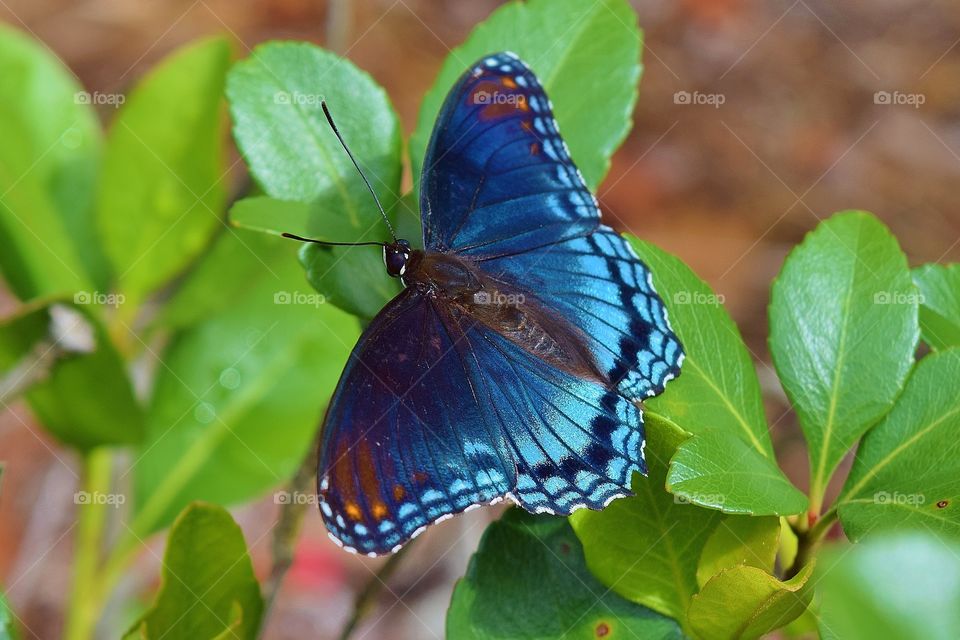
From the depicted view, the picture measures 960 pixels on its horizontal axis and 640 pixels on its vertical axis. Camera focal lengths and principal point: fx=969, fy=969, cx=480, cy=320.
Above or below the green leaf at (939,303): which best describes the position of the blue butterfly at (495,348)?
below

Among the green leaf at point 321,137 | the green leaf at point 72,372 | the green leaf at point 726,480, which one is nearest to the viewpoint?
the green leaf at point 726,480

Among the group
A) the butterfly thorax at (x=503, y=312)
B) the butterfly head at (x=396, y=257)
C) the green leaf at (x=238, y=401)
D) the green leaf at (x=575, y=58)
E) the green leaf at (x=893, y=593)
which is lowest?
the green leaf at (x=238, y=401)

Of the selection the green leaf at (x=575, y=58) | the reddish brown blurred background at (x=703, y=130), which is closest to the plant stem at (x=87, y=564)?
the green leaf at (x=575, y=58)

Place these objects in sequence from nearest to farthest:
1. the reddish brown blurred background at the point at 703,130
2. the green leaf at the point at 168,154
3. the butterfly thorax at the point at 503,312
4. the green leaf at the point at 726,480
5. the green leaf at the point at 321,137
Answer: the green leaf at the point at 726,480, the green leaf at the point at 321,137, the butterfly thorax at the point at 503,312, the green leaf at the point at 168,154, the reddish brown blurred background at the point at 703,130

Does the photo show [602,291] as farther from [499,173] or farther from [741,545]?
[741,545]

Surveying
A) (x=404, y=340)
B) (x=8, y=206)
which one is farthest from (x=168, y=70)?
(x=404, y=340)

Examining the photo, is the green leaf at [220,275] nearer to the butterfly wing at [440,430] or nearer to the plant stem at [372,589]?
the butterfly wing at [440,430]
